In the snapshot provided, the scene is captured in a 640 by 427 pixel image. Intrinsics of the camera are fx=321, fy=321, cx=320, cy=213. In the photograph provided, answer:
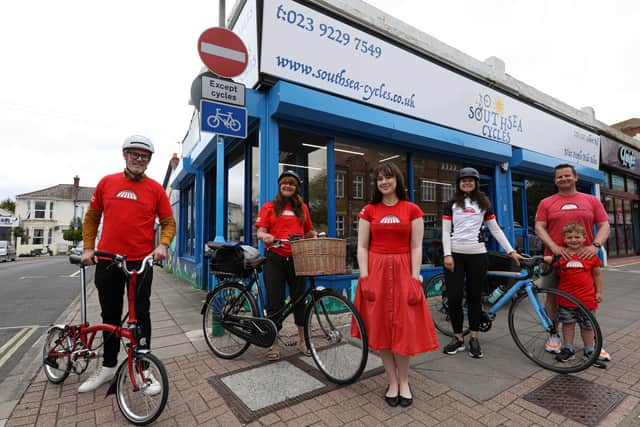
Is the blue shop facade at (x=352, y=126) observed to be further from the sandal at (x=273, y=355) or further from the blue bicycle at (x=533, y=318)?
the blue bicycle at (x=533, y=318)

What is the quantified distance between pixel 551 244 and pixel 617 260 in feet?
44.2

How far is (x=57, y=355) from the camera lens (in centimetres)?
280

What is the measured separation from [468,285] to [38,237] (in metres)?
59.1

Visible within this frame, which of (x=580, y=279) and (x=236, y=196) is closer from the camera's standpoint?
(x=580, y=279)

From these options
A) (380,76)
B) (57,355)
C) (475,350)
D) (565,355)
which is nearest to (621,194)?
(380,76)

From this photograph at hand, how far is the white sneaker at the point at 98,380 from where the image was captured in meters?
2.71

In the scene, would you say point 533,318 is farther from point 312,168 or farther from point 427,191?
point 427,191

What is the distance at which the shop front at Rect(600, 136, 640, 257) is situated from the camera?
41.9 feet

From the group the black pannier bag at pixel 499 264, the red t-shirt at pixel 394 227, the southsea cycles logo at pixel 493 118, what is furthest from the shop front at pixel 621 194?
the red t-shirt at pixel 394 227

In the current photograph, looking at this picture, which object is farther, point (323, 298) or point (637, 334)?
point (637, 334)

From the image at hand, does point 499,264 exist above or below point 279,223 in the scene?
below

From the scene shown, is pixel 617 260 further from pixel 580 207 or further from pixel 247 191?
pixel 247 191

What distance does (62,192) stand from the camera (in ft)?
168

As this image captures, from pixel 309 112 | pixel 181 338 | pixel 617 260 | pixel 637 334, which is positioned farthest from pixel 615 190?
pixel 181 338
